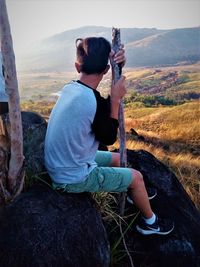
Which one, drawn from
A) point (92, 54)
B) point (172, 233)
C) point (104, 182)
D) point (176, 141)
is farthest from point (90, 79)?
point (176, 141)

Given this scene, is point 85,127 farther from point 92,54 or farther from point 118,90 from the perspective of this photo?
point 92,54

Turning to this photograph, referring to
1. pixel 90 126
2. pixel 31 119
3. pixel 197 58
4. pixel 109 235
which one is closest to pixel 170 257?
pixel 109 235

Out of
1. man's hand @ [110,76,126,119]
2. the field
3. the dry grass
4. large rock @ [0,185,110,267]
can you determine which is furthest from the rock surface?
the dry grass

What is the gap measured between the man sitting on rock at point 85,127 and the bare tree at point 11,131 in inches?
15.1

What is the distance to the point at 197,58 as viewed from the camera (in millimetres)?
190625

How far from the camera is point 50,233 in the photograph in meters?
3.93

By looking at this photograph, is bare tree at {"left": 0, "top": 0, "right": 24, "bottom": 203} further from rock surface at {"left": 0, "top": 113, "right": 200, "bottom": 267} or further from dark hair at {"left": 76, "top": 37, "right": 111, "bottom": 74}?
dark hair at {"left": 76, "top": 37, "right": 111, "bottom": 74}

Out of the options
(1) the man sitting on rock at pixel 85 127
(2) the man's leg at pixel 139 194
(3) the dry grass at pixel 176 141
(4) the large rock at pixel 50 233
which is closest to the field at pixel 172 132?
(3) the dry grass at pixel 176 141

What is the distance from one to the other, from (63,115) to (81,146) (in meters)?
0.33

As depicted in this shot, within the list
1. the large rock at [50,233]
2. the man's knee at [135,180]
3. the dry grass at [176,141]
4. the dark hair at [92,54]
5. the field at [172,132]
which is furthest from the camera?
the field at [172,132]

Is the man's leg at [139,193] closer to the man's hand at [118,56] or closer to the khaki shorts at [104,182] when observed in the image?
the khaki shorts at [104,182]

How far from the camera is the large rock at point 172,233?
477 centimetres

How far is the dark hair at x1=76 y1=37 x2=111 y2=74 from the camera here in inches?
171

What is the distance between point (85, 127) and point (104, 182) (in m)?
0.58
